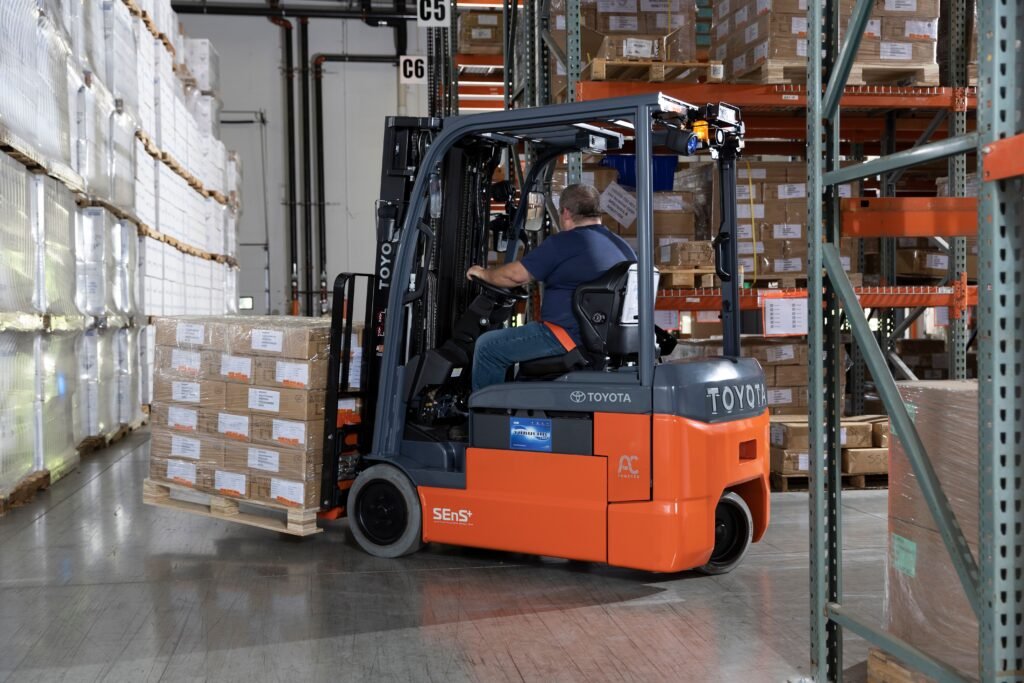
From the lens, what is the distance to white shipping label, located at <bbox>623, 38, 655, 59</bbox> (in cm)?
682

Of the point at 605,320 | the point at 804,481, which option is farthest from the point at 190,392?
the point at 804,481

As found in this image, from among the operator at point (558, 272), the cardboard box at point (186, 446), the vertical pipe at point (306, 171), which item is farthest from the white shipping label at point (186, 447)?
the vertical pipe at point (306, 171)

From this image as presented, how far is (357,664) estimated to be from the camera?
3.62m

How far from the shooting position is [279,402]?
532cm

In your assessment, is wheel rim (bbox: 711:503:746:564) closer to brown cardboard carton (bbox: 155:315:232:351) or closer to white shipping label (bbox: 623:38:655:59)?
brown cardboard carton (bbox: 155:315:232:351)

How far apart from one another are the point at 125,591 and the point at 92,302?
459 cm

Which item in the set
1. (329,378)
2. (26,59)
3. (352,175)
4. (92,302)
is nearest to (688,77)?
(329,378)

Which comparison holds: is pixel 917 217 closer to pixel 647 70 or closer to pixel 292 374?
pixel 292 374

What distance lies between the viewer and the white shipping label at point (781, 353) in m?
7.89

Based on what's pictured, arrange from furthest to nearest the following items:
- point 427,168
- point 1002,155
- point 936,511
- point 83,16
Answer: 1. point 83,16
2. point 427,168
3. point 936,511
4. point 1002,155

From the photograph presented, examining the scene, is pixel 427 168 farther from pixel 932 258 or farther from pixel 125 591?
pixel 932 258

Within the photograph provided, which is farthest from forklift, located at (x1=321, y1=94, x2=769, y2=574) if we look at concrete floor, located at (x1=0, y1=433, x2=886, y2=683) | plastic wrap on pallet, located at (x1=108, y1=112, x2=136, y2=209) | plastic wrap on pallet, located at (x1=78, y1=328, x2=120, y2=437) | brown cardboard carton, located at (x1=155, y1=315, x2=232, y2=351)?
plastic wrap on pallet, located at (x1=108, y1=112, x2=136, y2=209)

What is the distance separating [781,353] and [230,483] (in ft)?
14.0

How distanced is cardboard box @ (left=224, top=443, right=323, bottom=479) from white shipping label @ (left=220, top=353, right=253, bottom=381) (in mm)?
359
